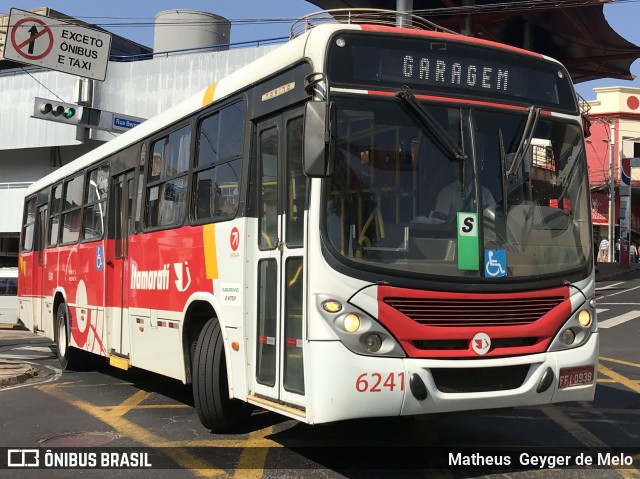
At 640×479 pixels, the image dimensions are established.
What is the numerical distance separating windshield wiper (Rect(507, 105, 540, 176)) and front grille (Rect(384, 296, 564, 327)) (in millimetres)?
992

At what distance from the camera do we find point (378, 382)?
4.83 m

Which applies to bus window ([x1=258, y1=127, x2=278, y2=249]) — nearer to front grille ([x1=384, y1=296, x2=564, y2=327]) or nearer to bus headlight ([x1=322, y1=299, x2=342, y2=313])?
bus headlight ([x1=322, y1=299, x2=342, y2=313])

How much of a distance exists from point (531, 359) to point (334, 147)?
6.86 ft

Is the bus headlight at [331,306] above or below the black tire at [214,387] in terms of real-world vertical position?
above

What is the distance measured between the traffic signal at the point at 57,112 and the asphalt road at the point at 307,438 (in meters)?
10.9

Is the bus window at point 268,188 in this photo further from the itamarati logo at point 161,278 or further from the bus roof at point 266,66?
the itamarati logo at point 161,278

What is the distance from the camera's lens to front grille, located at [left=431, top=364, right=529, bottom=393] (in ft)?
16.5

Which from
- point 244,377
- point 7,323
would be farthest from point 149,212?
point 7,323

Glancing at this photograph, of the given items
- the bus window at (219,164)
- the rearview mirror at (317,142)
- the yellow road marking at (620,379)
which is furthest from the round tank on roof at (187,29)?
the rearview mirror at (317,142)

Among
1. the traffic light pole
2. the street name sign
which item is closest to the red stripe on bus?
the street name sign

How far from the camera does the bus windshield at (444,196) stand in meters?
5.06

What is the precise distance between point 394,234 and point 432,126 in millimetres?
864

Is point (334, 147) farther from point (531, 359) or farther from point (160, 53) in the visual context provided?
point (160, 53)

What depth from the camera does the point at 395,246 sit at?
5.06 m
